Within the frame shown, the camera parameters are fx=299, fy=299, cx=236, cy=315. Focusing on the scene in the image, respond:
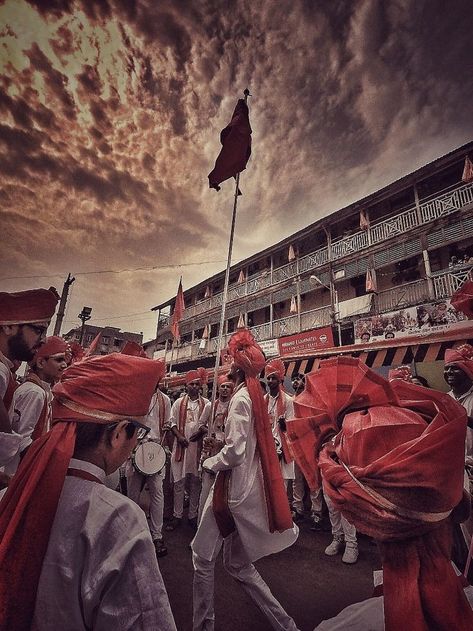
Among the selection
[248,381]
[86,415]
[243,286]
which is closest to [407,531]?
[86,415]

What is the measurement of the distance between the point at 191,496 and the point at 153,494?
160 centimetres

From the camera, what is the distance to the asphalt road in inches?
102

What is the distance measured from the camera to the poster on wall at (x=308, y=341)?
13586 mm

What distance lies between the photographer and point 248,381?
2988mm

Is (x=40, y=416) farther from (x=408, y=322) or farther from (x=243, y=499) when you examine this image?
(x=408, y=322)

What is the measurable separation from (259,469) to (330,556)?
2.17m

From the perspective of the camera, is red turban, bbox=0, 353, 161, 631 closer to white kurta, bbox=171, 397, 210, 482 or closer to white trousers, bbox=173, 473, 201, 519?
white trousers, bbox=173, 473, 201, 519

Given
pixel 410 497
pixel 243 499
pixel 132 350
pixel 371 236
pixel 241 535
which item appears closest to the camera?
pixel 410 497

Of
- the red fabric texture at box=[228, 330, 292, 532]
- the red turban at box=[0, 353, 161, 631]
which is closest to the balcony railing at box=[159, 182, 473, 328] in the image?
the red fabric texture at box=[228, 330, 292, 532]

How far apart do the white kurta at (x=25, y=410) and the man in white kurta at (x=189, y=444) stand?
119 inches

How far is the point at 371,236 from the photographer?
1488 centimetres

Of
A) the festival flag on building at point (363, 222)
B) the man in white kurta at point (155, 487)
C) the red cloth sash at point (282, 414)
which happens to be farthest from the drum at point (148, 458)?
the festival flag on building at point (363, 222)

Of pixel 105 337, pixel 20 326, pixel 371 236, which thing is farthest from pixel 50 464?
pixel 105 337

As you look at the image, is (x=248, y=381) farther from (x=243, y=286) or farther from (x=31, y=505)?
(x=243, y=286)
